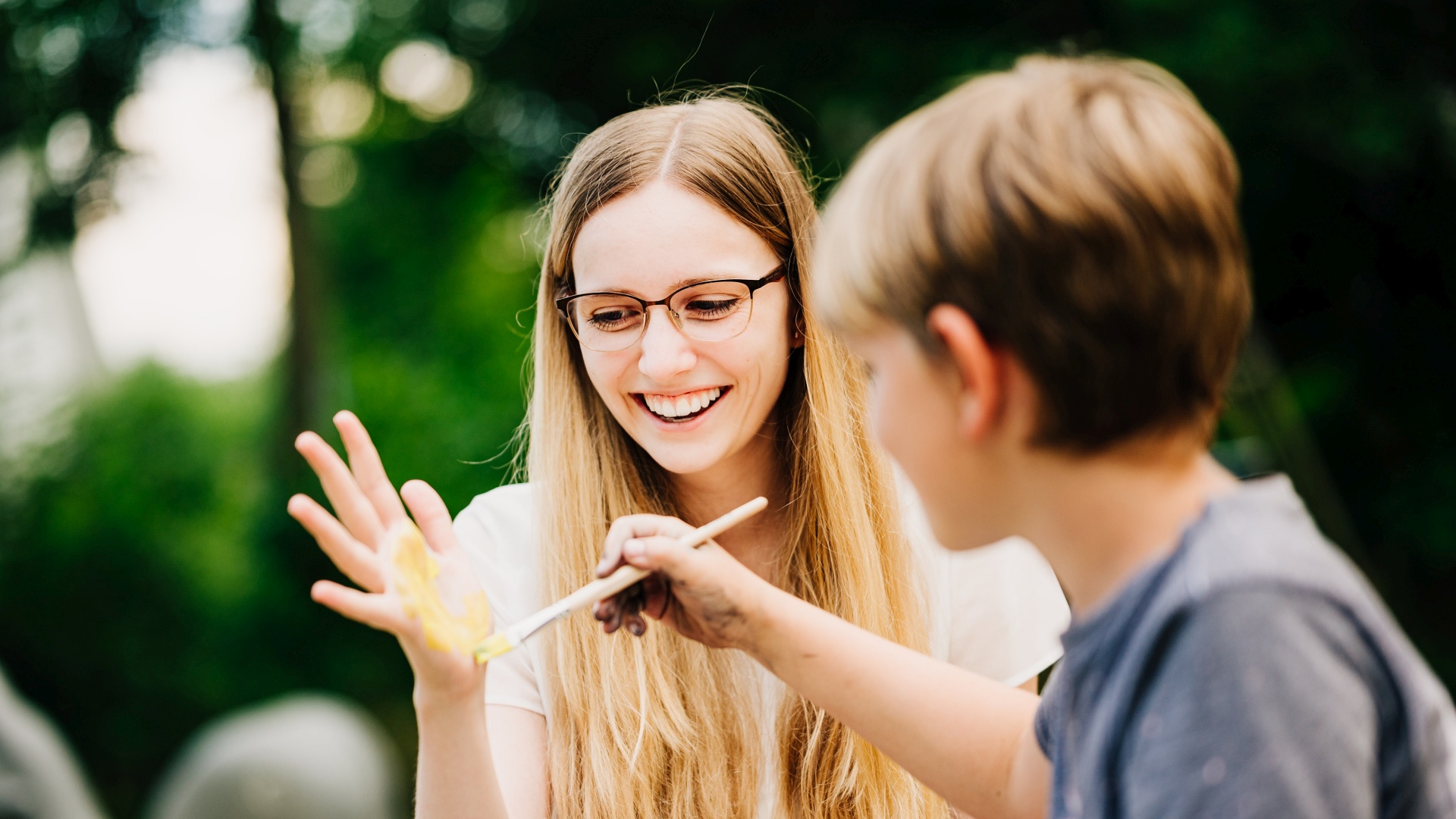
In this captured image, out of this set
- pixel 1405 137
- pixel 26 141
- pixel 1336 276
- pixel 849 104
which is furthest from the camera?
pixel 26 141

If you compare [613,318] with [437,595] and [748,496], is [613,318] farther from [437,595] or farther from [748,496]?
[437,595]

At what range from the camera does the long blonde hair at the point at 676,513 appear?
5.38ft

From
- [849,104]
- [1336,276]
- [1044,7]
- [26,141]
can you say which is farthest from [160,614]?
[1336,276]

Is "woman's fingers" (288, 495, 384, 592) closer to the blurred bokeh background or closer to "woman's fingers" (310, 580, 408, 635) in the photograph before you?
"woman's fingers" (310, 580, 408, 635)

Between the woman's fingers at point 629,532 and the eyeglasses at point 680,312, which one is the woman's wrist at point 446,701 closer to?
the woman's fingers at point 629,532

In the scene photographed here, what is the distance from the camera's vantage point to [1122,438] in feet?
3.11

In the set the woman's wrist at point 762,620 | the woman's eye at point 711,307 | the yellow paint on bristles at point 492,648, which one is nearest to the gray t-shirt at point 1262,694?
the woman's wrist at point 762,620

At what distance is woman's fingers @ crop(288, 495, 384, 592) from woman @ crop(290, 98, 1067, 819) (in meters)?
0.58

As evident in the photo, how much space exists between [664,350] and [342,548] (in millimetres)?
622

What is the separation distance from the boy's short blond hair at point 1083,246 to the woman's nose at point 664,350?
2.08 ft

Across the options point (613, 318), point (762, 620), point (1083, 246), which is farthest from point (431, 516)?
point (1083, 246)

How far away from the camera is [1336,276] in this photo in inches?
191

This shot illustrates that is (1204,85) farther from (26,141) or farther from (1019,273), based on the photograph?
(26,141)

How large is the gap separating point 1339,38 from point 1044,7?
1.22 m
